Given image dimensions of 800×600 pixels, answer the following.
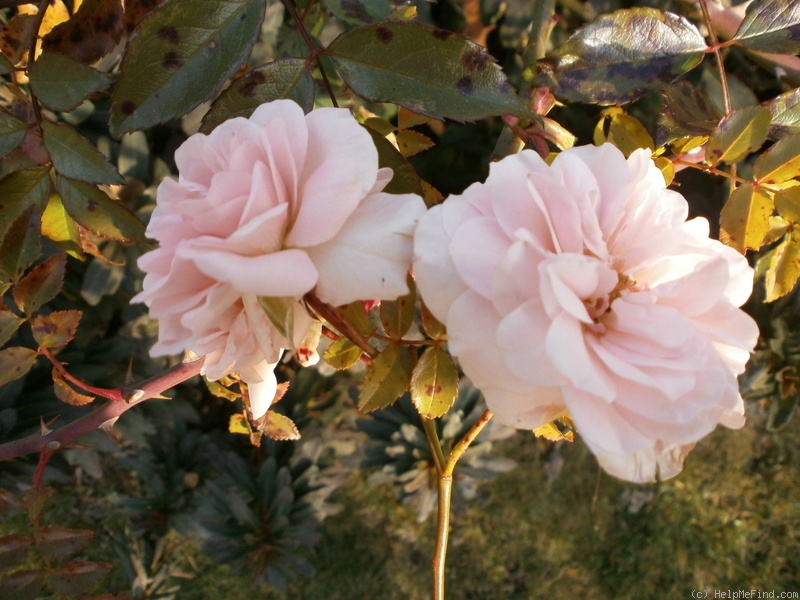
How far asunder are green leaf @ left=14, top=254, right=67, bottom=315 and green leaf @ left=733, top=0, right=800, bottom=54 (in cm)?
58

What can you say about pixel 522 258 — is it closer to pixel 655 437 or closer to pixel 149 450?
pixel 655 437

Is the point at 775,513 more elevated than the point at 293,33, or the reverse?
the point at 293,33

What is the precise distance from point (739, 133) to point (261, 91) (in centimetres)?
34

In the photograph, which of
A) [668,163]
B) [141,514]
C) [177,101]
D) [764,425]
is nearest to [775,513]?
[764,425]

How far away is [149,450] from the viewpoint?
118 centimetres

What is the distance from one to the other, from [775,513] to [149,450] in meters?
1.24

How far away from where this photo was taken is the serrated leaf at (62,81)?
1.48 ft

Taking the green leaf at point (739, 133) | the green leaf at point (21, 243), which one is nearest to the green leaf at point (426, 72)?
the green leaf at point (739, 133)

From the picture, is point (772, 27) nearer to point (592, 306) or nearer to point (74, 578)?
point (592, 306)

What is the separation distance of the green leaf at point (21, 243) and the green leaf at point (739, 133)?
1.66ft

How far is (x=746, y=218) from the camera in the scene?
0.46 m

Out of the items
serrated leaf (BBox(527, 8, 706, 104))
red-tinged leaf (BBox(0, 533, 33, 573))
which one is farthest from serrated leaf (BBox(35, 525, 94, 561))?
serrated leaf (BBox(527, 8, 706, 104))

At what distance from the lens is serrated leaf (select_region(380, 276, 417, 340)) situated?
39 cm

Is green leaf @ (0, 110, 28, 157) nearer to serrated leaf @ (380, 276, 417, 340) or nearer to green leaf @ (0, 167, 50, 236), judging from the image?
green leaf @ (0, 167, 50, 236)
